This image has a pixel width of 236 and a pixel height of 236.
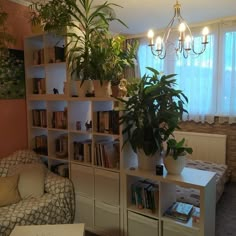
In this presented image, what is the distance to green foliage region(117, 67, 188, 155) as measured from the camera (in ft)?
6.91

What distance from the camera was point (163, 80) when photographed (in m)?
2.13

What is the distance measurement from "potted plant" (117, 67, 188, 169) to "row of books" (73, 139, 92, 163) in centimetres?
64

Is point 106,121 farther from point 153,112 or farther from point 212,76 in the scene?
point 212,76

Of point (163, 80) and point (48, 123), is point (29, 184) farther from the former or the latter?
point (163, 80)

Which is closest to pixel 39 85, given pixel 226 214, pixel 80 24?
pixel 80 24

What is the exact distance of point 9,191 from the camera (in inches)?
95.9

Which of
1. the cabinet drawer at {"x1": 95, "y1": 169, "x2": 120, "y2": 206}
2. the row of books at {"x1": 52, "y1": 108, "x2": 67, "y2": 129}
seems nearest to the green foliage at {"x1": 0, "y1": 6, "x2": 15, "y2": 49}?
the row of books at {"x1": 52, "y1": 108, "x2": 67, "y2": 129}

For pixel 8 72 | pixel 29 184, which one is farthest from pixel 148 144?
pixel 8 72

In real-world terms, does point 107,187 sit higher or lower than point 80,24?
lower

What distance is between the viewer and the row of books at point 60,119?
287 centimetres

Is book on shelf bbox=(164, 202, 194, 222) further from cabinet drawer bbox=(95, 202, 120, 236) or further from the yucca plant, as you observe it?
the yucca plant

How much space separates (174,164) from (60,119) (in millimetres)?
1463

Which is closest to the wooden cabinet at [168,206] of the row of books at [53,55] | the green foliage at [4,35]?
the row of books at [53,55]

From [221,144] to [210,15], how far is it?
2.04 meters
